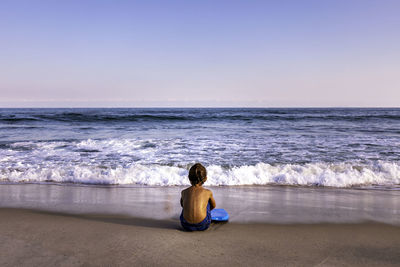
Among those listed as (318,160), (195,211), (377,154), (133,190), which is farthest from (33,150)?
(377,154)

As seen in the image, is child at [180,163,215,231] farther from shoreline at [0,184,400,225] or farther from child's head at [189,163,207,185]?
shoreline at [0,184,400,225]

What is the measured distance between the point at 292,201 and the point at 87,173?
4635 mm

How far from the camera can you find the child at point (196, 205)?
3.29m

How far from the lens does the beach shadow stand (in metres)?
3.66

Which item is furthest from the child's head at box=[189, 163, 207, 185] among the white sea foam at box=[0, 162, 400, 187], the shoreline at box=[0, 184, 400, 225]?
the white sea foam at box=[0, 162, 400, 187]

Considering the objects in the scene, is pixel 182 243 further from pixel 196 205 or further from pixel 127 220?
pixel 127 220

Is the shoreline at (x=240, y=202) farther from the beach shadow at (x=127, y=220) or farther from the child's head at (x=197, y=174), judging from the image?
the child's head at (x=197, y=174)

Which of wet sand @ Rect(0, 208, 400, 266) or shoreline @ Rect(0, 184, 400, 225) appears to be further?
shoreline @ Rect(0, 184, 400, 225)

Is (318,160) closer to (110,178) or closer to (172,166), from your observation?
(172,166)

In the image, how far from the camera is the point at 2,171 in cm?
679

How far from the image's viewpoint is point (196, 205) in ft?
10.8

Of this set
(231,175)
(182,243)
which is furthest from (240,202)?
(182,243)

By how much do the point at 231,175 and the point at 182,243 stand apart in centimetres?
343

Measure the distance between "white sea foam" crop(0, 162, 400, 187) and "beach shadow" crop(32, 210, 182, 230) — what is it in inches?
79.0
